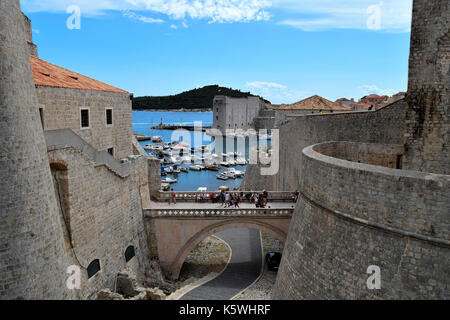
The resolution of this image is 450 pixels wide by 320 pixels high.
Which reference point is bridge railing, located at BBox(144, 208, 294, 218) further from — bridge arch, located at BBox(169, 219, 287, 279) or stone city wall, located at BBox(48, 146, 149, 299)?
stone city wall, located at BBox(48, 146, 149, 299)

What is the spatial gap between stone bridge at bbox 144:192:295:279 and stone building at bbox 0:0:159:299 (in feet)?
2.50

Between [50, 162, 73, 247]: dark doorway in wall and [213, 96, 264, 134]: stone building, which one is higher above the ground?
[213, 96, 264, 134]: stone building

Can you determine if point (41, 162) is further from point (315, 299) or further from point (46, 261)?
point (315, 299)

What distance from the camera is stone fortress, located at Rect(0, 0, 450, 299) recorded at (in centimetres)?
775

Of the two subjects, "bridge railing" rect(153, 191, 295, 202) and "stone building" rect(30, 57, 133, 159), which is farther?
"bridge railing" rect(153, 191, 295, 202)

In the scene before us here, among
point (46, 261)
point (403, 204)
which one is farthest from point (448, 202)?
point (46, 261)

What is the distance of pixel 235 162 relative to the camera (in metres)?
62.0

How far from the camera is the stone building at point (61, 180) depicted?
7.84 meters

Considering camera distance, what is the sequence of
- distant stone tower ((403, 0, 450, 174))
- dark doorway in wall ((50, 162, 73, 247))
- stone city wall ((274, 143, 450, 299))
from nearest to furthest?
1. stone city wall ((274, 143, 450, 299))
2. dark doorway in wall ((50, 162, 73, 247))
3. distant stone tower ((403, 0, 450, 174))

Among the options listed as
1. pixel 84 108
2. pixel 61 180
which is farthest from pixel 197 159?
pixel 61 180

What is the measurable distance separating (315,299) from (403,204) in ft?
12.0

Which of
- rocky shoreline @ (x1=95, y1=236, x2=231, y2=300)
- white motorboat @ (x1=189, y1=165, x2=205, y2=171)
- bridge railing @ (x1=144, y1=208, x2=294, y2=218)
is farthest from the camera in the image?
white motorboat @ (x1=189, y1=165, x2=205, y2=171)

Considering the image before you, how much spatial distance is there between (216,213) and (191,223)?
141 cm

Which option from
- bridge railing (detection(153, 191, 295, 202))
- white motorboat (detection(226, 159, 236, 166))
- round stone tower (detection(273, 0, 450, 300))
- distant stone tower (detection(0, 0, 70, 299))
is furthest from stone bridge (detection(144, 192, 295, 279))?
white motorboat (detection(226, 159, 236, 166))
